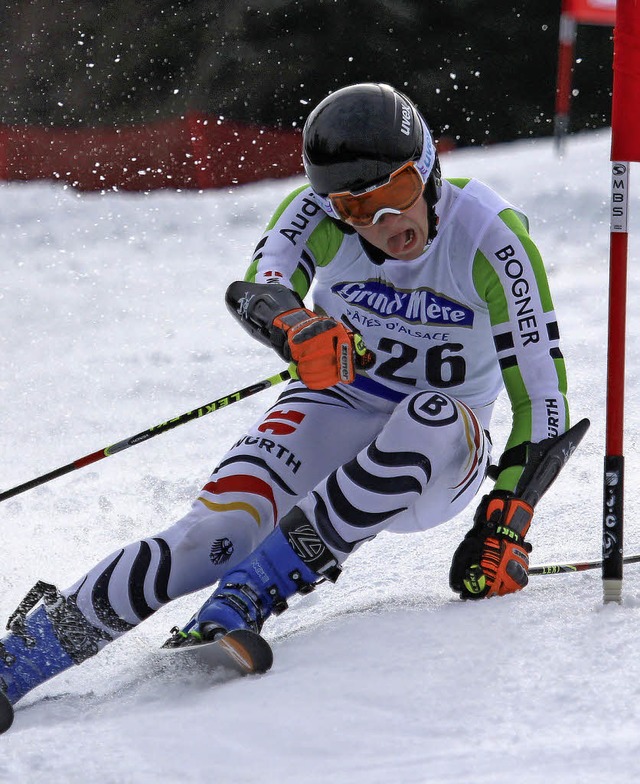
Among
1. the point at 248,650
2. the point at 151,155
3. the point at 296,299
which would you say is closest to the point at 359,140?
the point at 296,299

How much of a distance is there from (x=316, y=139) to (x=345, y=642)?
42.6 inches

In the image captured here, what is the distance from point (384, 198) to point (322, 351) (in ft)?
1.20

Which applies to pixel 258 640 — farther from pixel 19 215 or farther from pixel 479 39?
pixel 479 39

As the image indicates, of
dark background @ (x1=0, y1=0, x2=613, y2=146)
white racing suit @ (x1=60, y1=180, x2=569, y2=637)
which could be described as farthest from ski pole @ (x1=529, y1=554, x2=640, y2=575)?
dark background @ (x1=0, y1=0, x2=613, y2=146)

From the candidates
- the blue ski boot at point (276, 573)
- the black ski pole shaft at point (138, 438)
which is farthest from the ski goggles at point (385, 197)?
the blue ski boot at point (276, 573)

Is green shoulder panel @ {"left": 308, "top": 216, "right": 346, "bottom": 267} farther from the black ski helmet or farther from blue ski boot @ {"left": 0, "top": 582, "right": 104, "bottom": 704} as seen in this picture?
blue ski boot @ {"left": 0, "top": 582, "right": 104, "bottom": 704}

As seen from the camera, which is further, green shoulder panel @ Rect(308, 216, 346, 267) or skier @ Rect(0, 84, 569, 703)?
green shoulder panel @ Rect(308, 216, 346, 267)

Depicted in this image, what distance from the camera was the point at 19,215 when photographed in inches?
304

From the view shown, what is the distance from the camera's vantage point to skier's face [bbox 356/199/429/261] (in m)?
2.39

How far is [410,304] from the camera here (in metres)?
2.59

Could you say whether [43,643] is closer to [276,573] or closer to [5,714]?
[5,714]

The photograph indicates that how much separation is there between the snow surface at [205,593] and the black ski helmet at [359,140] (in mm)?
954

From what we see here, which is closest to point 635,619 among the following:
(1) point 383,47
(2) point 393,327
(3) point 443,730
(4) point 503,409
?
(3) point 443,730

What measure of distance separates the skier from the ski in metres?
0.11
